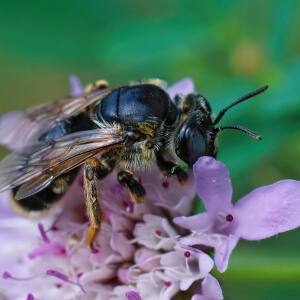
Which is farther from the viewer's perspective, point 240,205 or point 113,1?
point 113,1

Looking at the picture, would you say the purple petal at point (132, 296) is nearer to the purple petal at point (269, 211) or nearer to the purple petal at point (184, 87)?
the purple petal at point (269, 211)

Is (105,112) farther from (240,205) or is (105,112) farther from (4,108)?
(4,108)

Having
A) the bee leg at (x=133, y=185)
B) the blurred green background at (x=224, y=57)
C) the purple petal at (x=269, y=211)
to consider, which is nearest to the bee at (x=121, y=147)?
the bee leg at (x=133, y=185)

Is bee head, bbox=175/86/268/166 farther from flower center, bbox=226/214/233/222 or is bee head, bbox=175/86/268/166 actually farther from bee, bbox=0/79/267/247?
flower center, bbox=226/214/233/222

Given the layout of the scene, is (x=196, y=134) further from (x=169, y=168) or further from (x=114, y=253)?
(x=114, y=253)

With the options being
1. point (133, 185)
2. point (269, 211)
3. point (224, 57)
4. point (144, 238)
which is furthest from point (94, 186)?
point (224, 57)

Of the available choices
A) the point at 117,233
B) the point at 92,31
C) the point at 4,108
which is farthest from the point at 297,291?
the point at 4,108
